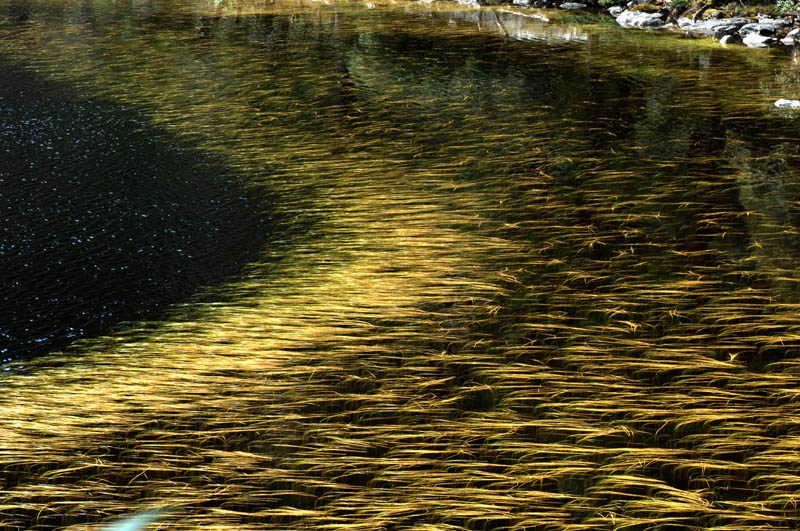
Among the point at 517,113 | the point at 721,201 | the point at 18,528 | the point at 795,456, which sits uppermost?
the point at 517,113

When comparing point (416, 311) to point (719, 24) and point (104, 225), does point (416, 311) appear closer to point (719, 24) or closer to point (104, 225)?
point (104, 225)

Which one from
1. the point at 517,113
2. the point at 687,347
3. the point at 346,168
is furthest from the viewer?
the point at 517,113

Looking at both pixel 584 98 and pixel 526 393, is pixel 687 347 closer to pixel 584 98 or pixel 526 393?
pixel 526 393

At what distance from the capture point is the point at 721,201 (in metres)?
6.38

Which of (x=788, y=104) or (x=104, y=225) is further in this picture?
(x=788, y=104)

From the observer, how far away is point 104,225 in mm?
6168

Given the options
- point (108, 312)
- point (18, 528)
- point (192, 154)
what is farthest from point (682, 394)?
point (192, 154)

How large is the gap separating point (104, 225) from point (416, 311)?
3.00 metres

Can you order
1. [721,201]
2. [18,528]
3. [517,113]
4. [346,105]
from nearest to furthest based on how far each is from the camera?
1. [18,528]
2. [721,201]
3. [517,113]
4. [346,105]

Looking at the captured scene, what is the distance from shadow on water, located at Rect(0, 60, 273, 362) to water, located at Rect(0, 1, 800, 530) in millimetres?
33

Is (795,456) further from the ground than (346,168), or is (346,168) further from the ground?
(346,168)

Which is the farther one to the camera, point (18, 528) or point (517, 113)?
point (517, 113)

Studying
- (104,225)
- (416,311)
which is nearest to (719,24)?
(416,311)

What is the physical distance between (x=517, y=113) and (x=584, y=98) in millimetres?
1265
